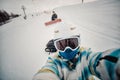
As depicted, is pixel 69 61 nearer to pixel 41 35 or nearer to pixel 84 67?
pixel 84 67

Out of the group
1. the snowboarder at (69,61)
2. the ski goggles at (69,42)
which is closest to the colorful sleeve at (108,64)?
the snowboarder at (69,61)

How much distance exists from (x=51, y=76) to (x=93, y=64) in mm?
220

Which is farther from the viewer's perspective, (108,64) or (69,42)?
(69,42)

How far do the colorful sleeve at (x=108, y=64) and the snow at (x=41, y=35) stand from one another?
24 cm

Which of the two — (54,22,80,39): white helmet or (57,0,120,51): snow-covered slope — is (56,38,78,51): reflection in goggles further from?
(57,0,120,51): snow-covered slope

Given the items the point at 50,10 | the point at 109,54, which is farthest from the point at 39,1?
the point at 109,54

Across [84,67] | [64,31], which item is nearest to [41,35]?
[64,31]

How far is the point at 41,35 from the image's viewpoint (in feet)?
3.25

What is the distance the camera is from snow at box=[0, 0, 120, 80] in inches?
34.7

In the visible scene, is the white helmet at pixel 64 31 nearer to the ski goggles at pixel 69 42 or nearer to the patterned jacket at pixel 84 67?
the ski goggles at pixel 69 42

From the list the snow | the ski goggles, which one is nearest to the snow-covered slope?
the snow

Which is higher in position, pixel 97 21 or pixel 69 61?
pixel 97 21

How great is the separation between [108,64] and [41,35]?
57 centimetres

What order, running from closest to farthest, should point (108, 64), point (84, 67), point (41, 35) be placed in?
point (108, 64) → point (84, 67) → point (41, 35)
